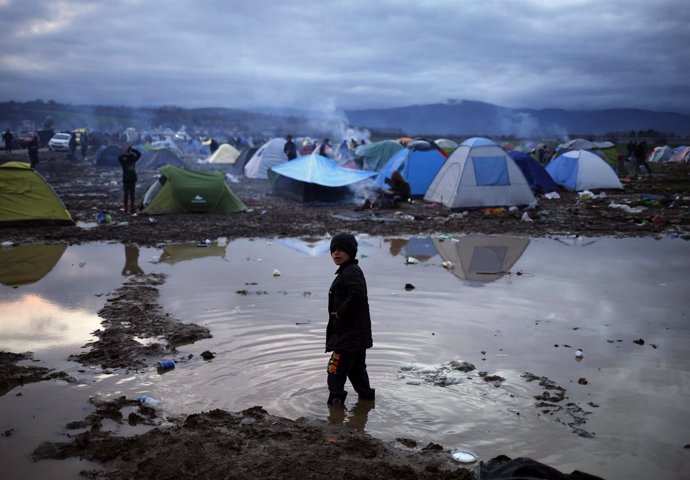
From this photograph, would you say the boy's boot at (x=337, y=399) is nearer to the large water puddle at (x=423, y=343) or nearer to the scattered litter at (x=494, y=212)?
the large water puddle at (x=423, y=343)

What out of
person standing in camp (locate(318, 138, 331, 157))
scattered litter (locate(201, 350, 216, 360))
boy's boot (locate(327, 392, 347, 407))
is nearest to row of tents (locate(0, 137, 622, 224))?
person standing in camp (locate(318, 138, 331, 157))

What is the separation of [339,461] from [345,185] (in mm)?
17641

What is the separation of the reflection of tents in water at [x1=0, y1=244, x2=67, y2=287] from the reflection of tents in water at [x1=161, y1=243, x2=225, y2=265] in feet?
6.46

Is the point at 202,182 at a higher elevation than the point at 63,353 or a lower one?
higher

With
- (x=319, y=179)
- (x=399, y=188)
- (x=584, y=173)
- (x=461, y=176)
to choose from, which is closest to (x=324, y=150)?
(x=319, y=179)

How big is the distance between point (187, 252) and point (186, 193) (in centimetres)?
563

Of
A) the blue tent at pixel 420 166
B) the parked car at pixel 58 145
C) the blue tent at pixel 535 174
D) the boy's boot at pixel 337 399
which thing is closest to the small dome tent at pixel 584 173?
the blue tent at pixel 535 174

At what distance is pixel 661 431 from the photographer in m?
5.30

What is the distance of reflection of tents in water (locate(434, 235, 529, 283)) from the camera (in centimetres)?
1149

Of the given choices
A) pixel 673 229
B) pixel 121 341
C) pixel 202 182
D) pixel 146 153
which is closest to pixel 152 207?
pixel 202 182

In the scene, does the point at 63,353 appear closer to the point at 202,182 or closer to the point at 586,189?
the point at 202,182

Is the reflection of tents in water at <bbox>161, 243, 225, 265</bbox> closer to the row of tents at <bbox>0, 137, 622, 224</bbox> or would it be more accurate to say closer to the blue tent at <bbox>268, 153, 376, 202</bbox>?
the row of tents at <bbox>0, 137, 622, 224</bbox>

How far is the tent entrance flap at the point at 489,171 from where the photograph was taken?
20.2 m

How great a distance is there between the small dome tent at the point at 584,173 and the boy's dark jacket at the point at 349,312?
71.8ft
